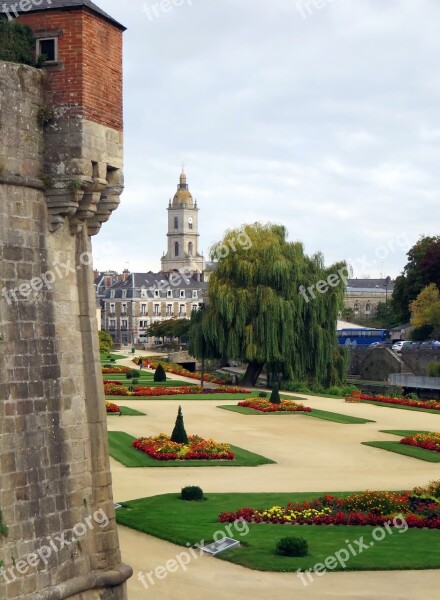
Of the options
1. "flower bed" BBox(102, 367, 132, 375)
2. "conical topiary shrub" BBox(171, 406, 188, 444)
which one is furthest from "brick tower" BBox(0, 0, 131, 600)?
"flower bed" BBox(102, 367, 132, 375)

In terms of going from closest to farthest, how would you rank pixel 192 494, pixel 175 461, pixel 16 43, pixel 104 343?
pixel 16 43 → pixel 192 494 → pixel 175 461 → pixel 104 343

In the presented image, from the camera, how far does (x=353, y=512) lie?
21.8 meters

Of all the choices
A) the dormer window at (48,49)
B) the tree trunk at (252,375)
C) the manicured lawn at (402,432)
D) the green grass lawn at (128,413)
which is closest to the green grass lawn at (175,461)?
the manicured lawn at (402,432)

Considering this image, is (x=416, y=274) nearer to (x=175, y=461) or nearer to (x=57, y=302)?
(x=175, y=461)

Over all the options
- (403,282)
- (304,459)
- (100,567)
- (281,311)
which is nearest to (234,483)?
(304,459)

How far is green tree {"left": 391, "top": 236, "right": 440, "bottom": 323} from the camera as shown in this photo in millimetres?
83875

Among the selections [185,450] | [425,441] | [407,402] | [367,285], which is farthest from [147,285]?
[185,450]

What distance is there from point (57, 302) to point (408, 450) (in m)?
21.0

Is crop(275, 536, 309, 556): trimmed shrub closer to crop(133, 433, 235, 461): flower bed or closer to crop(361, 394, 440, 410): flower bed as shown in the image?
crop(133, 433, 235, 461): flower bed

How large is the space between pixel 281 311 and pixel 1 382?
4175cm

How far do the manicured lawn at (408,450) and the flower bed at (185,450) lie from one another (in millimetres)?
5445

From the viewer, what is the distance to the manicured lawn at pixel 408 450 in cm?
3069

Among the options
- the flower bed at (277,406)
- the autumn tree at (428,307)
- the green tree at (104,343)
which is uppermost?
the autumn tree at (428,307)

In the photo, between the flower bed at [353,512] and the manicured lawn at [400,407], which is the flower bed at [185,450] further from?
the manicured lawn at [400,407]
